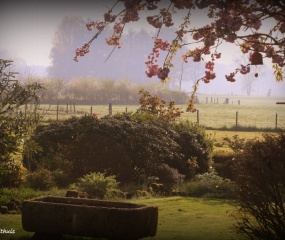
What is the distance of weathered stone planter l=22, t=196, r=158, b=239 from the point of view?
6.61 m

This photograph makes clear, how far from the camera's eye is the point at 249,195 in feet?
20.2

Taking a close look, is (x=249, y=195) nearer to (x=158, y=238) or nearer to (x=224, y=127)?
(x=158, y=238)

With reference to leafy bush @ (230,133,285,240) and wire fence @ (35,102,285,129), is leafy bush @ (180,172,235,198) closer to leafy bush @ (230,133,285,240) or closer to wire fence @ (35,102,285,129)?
leafy bush @ (230,133,285,240)

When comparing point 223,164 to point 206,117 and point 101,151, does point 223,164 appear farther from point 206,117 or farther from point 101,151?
point 206,117

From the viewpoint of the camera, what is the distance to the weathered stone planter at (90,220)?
6.61 meters

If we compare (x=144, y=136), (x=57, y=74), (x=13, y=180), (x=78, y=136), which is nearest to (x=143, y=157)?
(x=144, y=136)

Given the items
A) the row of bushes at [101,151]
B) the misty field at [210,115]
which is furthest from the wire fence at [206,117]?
the row of bushes at [101,151]

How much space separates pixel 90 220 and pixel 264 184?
2640 millimetres

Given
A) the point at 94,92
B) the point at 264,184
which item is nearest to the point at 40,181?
the point at 264,184

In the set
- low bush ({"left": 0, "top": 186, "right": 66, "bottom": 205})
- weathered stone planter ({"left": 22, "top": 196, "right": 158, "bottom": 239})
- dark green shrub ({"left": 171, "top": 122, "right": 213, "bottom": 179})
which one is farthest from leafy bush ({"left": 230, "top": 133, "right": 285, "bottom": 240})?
dark green shrub ({"left": 171, "top": 122, "right": 213, "bottom": 179})

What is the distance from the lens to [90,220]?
6695mm

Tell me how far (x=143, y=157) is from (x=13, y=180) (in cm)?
445

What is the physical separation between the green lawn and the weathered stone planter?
2.51 ft

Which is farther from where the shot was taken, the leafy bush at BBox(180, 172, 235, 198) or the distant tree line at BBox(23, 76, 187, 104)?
the distant tree line at BBox(23, 76, 187, 104)
